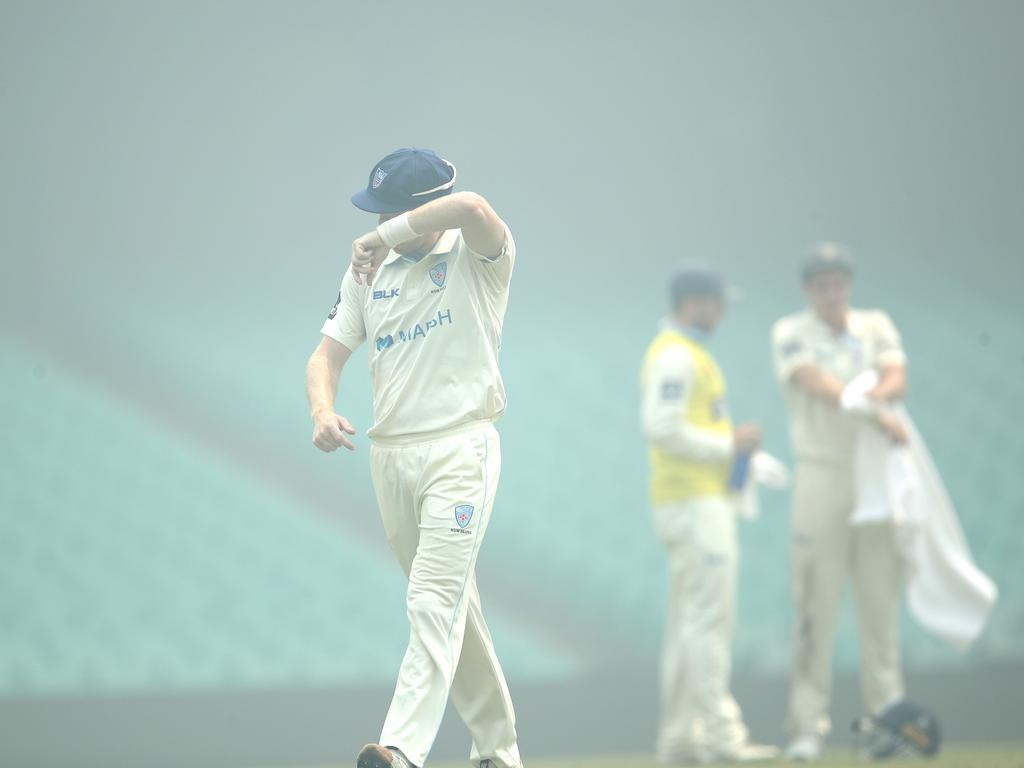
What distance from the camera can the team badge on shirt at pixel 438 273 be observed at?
13.5 ft

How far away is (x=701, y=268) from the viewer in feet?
21.7

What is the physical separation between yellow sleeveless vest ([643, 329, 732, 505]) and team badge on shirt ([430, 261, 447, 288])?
2.42 metres

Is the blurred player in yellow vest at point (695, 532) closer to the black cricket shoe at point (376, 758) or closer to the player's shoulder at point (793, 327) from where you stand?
the player's shoulder at point (793, 327)

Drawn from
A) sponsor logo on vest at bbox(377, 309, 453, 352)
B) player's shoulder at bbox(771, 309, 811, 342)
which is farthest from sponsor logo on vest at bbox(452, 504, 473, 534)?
player's shoulder at bbox(771, 309, 811, 342)

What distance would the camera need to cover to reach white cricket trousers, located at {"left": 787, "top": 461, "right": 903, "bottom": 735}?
6.29 metres

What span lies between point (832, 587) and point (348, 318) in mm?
3037

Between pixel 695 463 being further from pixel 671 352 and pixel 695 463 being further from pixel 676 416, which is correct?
pixel 671 352

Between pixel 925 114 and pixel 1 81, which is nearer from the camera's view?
pixel 1 81

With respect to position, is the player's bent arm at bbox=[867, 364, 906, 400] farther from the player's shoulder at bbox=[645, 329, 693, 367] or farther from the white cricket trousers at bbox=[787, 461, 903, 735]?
the player's shoulder at bbox=[645, 329, 693, 367]

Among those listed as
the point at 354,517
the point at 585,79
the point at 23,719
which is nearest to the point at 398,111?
the point at 585,79

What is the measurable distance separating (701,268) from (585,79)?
2.28 metres

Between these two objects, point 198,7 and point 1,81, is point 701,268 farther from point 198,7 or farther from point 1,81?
point 1,81

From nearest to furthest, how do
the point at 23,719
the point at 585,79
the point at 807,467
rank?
the point at 807,467 < the point at 23,719 < the point at 585,79

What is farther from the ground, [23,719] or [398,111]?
[398,111]
